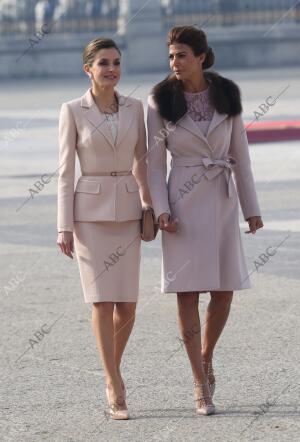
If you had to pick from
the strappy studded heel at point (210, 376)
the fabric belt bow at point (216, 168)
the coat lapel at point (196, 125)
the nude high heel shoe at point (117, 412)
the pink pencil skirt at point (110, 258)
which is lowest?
the nude high heel shoe at point (117, 412)

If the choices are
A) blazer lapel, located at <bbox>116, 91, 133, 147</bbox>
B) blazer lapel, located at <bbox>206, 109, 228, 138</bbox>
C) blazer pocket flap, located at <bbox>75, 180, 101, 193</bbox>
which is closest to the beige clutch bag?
blazer pocket flap, located at <bbox>75, 180, 101, 193</bbox>

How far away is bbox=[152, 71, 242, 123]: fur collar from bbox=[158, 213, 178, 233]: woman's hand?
44 centimetres

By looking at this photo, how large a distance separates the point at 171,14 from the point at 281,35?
3816mm

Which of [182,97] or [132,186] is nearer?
[182,97]

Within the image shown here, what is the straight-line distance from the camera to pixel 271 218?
522 inches

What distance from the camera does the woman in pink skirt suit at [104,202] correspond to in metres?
6.52

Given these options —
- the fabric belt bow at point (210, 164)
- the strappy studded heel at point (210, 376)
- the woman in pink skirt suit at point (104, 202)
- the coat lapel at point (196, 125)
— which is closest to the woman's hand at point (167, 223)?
the woman in pink skirt suit at point (104, 202)

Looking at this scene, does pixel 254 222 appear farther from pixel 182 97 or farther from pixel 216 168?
pixel 182 97

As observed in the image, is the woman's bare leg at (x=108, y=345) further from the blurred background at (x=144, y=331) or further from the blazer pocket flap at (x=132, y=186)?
the blazer pocket flap at (x=132, y=186)

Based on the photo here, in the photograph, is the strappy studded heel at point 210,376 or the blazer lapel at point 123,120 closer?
the blazer lapel at point 123,120

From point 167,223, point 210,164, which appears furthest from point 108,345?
point 210,164

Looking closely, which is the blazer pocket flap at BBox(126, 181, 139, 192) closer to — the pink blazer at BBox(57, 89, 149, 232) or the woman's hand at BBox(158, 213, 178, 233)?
the pink blazer at BBox(57, 89, 149, 232)

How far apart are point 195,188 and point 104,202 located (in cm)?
42

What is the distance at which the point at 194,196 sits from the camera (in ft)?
21.6
